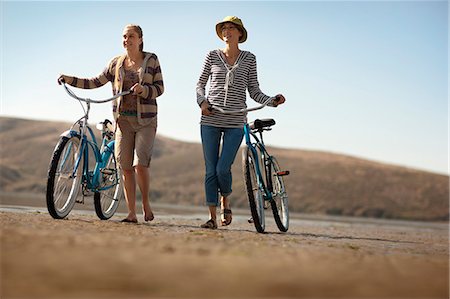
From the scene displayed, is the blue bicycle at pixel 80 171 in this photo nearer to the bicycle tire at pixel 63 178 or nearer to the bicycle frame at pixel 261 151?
the bicycle tire at pixel 63 178

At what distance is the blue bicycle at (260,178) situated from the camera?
249 inches

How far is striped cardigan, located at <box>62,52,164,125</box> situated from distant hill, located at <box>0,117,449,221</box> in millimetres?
26800

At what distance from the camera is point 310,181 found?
38.2 m

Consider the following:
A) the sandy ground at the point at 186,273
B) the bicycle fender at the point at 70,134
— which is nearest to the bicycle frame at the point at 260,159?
the bicycle fender at the point at 70,134

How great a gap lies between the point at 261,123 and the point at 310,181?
32.0 metres

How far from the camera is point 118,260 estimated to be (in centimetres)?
271

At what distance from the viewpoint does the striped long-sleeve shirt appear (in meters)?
6.58

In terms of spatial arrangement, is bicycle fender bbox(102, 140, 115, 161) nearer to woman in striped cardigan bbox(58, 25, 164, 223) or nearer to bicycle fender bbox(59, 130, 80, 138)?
woman in striped cardigan bbox(58, 25, 164, 223)

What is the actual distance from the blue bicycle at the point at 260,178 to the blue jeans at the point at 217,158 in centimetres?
14

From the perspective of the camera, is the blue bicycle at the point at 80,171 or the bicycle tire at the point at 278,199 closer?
the blue bicycle at the point at 80,171

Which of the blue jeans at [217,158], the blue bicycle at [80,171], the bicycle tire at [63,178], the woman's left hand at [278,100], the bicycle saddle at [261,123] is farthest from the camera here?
the bicycle saddle at [261,123]

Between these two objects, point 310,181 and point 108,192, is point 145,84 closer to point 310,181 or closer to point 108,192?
point 108,192

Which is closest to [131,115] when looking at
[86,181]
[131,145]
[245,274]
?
[131,145]

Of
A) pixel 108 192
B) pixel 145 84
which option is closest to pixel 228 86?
pixel 145 84
